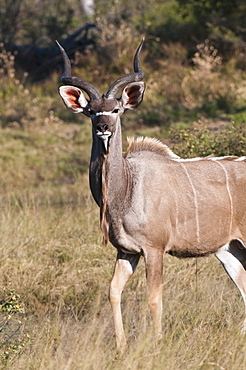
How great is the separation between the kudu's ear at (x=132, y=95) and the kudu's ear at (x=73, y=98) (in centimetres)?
23

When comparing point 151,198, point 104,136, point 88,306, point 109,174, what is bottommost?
point 88,306

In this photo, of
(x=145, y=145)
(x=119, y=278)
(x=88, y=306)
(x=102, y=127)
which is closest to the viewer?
(x=102, y=127)

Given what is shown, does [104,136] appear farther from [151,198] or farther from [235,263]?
[235,263]

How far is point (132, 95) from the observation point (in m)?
3.78

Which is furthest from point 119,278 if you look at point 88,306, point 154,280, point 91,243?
point 91,243

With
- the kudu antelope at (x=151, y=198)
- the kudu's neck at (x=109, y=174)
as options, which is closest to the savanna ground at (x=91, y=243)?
the kudu antelope at (x=151, y=198)

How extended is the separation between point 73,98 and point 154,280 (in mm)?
1171

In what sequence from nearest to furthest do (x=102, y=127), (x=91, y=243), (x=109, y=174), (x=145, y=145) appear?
(x=102, y=127), (x=109, y=174), (x=145, y=145), (x=91, y=243)

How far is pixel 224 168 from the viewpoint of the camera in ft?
13.1

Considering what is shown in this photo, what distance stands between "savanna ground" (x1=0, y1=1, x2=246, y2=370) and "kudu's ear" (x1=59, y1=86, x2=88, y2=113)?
3.74ft

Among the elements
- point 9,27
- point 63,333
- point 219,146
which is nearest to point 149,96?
point 9,27

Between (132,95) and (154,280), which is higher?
(132,95)

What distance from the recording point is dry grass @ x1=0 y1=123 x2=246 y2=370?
119 inches

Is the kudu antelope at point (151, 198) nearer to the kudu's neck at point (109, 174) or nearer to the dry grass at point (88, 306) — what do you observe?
the kudu's neck at point (109, 174)
